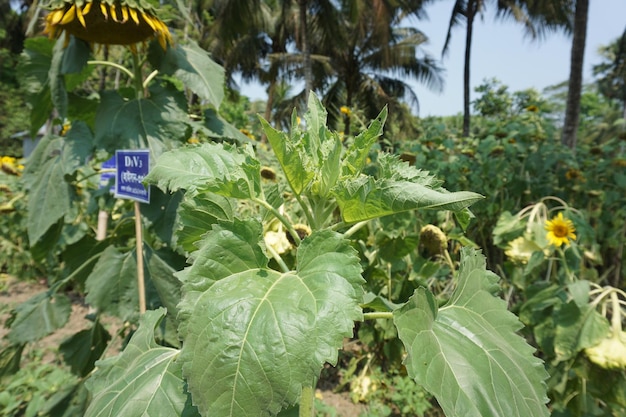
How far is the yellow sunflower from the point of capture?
60.4 inches

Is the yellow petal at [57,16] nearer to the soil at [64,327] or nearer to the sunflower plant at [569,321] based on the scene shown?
the soil at [64,327]

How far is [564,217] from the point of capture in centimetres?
172

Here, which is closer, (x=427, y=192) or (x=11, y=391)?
(x=427, y=192)

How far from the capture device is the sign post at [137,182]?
1087 millimetres

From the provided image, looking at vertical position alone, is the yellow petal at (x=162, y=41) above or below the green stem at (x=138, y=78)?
above

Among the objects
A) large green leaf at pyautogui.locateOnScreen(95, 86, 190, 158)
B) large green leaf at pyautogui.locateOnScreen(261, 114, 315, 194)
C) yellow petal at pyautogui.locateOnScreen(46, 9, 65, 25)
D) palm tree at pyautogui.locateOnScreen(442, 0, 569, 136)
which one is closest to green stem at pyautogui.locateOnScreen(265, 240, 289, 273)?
large green leaf at pyautogui.locateOnScreen(261, 114, 315, 194)

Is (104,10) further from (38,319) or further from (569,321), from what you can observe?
(569,321)

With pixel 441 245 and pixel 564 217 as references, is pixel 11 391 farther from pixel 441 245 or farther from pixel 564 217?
pixel 564 217

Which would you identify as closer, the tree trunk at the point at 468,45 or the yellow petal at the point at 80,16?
the yellow petal at the point at 80,16

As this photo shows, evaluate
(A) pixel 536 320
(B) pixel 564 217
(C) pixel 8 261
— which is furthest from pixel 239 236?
(C) pixel 8 261

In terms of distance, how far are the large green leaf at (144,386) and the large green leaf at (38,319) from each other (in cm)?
69

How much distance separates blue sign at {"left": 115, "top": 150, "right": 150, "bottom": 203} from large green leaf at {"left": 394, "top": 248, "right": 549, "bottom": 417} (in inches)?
31.5

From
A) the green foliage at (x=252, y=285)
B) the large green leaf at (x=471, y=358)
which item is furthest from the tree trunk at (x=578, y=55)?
the large green leaf at (x=471, y=358)

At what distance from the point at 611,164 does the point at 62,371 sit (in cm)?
316
